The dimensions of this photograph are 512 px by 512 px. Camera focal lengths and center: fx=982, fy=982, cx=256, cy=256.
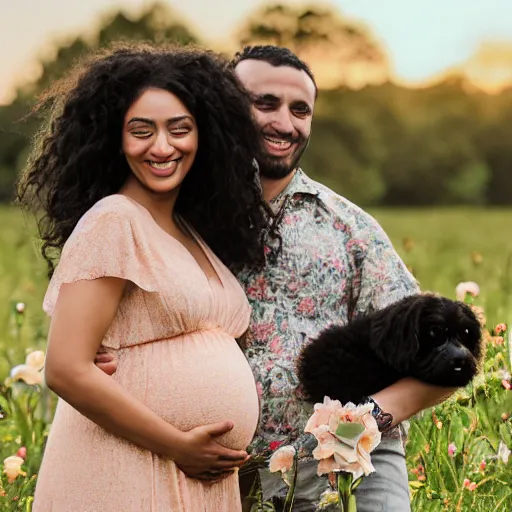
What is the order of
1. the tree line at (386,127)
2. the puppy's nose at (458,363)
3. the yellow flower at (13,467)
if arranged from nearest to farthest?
the puppy's nose at (458,363) → the yellow flower at (13,467) → the tree line at (386,127)

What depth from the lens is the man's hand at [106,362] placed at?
9.07ft

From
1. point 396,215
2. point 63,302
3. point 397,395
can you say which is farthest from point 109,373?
point 396,215

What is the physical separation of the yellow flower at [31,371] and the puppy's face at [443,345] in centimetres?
206

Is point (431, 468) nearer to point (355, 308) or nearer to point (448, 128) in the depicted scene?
point (355, 308)

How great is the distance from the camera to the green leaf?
2.57 meters

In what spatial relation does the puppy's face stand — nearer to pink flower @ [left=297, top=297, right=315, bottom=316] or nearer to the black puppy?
the black puppy

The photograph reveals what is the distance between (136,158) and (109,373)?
0.64 m

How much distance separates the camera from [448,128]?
3572 cm

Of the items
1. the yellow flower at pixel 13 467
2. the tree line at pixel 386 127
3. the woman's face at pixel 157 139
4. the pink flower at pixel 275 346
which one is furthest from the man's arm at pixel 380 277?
the tree line at pixel 386 127

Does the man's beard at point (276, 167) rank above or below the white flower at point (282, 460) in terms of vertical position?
above

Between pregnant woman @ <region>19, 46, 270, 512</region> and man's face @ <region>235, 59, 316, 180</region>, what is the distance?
13.4 inches

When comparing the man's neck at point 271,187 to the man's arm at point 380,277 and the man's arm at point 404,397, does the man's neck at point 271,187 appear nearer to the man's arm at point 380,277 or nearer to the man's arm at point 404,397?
the man's arm at point 380,277

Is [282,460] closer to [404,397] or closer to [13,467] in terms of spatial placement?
[404,397]

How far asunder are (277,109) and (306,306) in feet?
2.38
